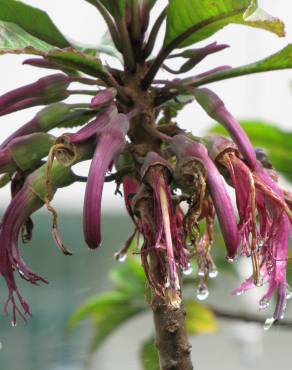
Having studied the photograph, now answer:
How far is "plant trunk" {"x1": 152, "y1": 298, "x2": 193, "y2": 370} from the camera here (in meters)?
0.66

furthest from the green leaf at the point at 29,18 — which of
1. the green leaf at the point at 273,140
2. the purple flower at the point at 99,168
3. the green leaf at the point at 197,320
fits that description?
the green leaf at the point at 197,320

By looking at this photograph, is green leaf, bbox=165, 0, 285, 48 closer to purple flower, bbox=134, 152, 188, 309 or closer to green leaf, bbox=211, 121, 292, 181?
purple flower, bbox=134, 152, 188, 309

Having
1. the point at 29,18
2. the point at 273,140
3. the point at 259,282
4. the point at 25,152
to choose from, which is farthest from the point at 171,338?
the point at 273,140

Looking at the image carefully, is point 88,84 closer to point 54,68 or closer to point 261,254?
point 54,68

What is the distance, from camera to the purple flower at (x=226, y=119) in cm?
64

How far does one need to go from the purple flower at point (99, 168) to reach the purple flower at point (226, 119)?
0.07 metres

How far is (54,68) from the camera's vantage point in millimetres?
712

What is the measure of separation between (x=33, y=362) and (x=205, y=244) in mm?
733

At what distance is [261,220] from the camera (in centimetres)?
67

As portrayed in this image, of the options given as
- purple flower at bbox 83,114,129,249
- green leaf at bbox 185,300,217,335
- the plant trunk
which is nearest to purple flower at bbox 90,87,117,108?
purple flower at bbox 83,114,129,249

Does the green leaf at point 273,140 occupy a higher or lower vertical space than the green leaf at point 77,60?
lower

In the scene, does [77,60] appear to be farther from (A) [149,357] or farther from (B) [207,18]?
(A) [149,357]

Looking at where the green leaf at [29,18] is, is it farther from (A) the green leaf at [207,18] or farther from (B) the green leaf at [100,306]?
(B) the green leaf at [100,306]

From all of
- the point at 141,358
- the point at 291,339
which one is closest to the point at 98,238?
the point at 141,358
